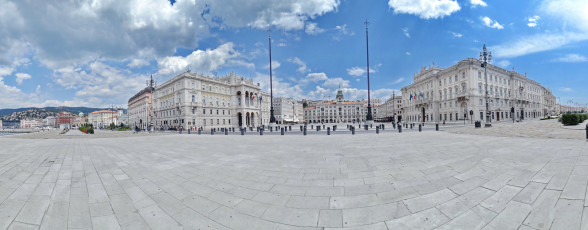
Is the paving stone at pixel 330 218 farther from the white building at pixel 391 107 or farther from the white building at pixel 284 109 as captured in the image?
the white building at pixel 284 109

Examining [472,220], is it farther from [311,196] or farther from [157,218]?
[157,218]

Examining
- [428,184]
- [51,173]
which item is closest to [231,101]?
[51,173]

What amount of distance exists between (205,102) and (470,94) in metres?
61.6

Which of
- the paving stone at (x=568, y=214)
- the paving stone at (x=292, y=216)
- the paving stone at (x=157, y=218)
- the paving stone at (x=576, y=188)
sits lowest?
the paving stone at (x=157, y=218)

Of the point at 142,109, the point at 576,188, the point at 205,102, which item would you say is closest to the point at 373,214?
the point at 576,188

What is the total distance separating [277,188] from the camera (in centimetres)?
457

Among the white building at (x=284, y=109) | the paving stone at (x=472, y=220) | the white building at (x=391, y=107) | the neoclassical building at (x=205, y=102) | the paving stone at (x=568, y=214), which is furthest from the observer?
the white building at (x=284, y=109)

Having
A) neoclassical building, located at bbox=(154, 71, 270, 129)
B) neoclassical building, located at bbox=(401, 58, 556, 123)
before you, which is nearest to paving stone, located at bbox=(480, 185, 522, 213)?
neoclassical building, located at bbox=(401, 58, 556, 123)

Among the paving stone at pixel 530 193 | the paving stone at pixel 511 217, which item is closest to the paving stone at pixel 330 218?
the paving stone at pixel 511 217

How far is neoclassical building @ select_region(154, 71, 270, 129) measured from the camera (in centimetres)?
5100

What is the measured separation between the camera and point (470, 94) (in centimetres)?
4319

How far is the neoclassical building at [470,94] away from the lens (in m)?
44.1

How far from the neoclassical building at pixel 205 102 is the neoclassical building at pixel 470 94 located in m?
45.6

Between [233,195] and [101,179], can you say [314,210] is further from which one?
[101,179]
